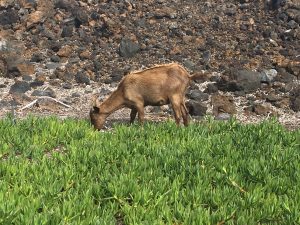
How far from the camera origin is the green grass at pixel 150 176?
17.9ft

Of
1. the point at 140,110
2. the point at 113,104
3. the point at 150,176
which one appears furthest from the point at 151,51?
the point at 150,176

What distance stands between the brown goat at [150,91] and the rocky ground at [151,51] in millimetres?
2114

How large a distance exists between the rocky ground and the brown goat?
2.11 metres

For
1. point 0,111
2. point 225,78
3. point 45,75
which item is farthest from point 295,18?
point 0,111

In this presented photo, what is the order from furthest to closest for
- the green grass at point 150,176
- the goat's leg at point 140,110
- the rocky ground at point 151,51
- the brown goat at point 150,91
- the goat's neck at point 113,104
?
the rocky ground at point 151,51
the goat's neck at point 113,104
the goat's leg at point 140,110
the brown goat at point 150,91
the green grass at point 150,176

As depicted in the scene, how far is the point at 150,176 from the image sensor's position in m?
6.66

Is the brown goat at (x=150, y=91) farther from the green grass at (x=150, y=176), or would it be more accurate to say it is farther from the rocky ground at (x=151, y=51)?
the rocky ground at (x=151, y=51)

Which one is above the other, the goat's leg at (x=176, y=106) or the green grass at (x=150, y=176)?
the green grass at (x=150, y=176)

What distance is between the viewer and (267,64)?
17594mm

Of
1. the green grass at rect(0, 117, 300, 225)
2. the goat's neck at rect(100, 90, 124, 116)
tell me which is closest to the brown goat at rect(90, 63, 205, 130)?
the goat's neck at rect(100, 90, 124, 116)

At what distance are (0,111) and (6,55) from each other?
17.4 feet

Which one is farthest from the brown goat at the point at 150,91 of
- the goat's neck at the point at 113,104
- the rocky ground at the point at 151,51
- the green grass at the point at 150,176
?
the rocky ground at the point at 151,51

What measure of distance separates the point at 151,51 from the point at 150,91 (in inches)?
342

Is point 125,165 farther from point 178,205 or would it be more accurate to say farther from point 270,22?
point 270,22
